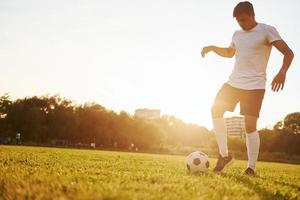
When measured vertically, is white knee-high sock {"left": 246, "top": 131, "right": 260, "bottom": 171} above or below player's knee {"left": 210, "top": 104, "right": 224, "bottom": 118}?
below

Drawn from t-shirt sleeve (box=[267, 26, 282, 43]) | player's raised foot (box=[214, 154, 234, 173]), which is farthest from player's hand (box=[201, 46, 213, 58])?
player's raised foot (box=[214, 154, 234, 173])

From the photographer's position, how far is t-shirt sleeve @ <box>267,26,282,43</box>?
7.27 meters

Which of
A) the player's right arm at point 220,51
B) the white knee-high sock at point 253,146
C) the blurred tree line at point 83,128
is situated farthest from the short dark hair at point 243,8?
the blurred tree line at point 83,128

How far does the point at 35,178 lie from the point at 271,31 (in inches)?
206

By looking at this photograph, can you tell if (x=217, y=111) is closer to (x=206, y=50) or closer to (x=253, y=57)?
(x=253, y=57)

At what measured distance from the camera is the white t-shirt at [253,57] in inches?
289

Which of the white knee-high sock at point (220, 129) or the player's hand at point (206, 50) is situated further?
the player's hand at point (206, 50)

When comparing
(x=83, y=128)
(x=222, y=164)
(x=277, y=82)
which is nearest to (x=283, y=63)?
(x=277, y=82)

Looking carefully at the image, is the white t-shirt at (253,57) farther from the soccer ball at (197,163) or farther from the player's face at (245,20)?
the soccer ball at (197,163)

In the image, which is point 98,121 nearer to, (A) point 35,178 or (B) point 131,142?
(B) point 131,142

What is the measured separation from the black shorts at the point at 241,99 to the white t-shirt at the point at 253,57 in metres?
0.10

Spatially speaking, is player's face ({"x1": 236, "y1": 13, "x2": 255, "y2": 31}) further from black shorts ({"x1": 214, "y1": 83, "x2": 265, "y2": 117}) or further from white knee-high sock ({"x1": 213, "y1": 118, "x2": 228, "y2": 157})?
white knee-high sock ({"x1": 213, "y1": 118, "x2": 228, "y2": 157})

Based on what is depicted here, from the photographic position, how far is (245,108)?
286 inches

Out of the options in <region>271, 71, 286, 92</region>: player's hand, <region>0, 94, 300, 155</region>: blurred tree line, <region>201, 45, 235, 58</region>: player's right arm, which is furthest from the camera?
<region>0, 94, 300, 155</region>: blurred tree line
